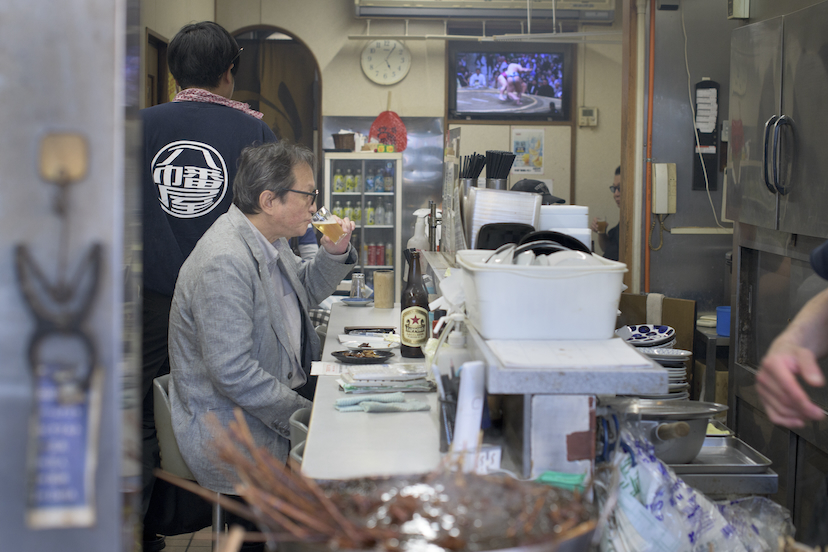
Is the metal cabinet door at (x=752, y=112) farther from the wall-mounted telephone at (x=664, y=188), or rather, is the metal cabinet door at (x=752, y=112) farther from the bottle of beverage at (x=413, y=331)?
the bottle of beverage at (x=413, y=331)

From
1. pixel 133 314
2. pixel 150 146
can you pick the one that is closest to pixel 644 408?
pixel 133 314

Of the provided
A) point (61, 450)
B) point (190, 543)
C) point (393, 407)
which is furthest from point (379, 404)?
point (190, 543)

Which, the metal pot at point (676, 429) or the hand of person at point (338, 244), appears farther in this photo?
the hand of person at point (338, 244)

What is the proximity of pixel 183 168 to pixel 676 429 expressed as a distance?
2.01 meters

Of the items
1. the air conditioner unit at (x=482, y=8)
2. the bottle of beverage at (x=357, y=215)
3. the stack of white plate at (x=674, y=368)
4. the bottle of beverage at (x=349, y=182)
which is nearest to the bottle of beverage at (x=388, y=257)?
the bottle of beverage at (x=357, y=215)

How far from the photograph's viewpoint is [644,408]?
5.59 ft

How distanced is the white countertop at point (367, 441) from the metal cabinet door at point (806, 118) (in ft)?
6.07

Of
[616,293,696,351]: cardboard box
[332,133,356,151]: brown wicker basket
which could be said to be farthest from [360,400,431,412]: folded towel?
[332,133,356,151]: brown wicker basket

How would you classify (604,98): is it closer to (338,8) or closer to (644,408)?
(338,8)

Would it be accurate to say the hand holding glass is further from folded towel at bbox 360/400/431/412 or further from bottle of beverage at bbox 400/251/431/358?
folded towel at bbox 360/400/431/412

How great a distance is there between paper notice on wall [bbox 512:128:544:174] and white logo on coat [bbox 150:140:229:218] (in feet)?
16.8

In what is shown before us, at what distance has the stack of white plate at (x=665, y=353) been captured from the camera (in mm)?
2141

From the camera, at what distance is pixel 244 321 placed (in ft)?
7.24

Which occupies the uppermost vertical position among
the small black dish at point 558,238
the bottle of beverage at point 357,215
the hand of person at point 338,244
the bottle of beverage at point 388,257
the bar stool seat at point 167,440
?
the bottle of beverage at point 357,215
